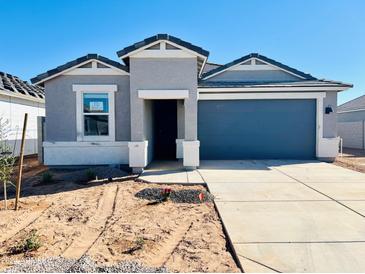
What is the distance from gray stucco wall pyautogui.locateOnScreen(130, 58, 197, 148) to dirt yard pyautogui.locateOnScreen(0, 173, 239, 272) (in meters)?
3.21

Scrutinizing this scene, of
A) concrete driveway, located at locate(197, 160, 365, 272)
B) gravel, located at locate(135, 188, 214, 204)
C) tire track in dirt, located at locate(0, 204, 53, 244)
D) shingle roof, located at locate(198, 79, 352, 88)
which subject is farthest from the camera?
shingle roof, located at locate(198, 79, 352, 88)

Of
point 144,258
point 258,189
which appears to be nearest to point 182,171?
point 258,189

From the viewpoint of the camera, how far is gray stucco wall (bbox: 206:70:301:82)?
13.6 metres

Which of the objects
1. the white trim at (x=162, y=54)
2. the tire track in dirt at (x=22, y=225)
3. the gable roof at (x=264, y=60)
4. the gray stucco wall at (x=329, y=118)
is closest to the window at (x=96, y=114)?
the white trim at (x=162, y=54)

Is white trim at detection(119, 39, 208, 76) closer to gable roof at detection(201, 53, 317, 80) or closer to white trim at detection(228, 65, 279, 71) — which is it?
gable roof at detection(201, 53, 317, 80)

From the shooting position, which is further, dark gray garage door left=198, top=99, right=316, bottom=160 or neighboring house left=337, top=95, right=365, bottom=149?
neighboring house left=337, top=95, right=365, bottom=149

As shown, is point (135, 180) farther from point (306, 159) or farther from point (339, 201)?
point (306, 159)

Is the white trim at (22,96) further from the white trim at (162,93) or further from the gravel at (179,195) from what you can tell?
the gravel at (179,195)

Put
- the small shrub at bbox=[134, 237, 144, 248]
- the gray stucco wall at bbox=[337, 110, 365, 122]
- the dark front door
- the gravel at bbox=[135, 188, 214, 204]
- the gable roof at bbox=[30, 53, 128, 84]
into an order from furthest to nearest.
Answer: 1. the gray stucco wall at bbox=[337, 110, 365, 122]
2. the dark front door
3. the gable roof at bbox=[30, 53, 128, 84]
4. the gravel at bbox=[135, 188, 214, 204]
5. the small shrub at bbox=[134, 237, 144, 248]

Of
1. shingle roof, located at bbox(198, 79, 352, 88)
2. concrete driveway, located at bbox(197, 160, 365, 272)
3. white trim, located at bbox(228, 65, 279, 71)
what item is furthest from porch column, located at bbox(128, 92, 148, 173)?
white trim, located at bbox(228, 65, 279, 71)

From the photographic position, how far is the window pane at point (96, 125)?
10.2 meters

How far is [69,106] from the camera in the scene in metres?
10.1

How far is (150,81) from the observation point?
9430mm

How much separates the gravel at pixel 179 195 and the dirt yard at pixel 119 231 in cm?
19
